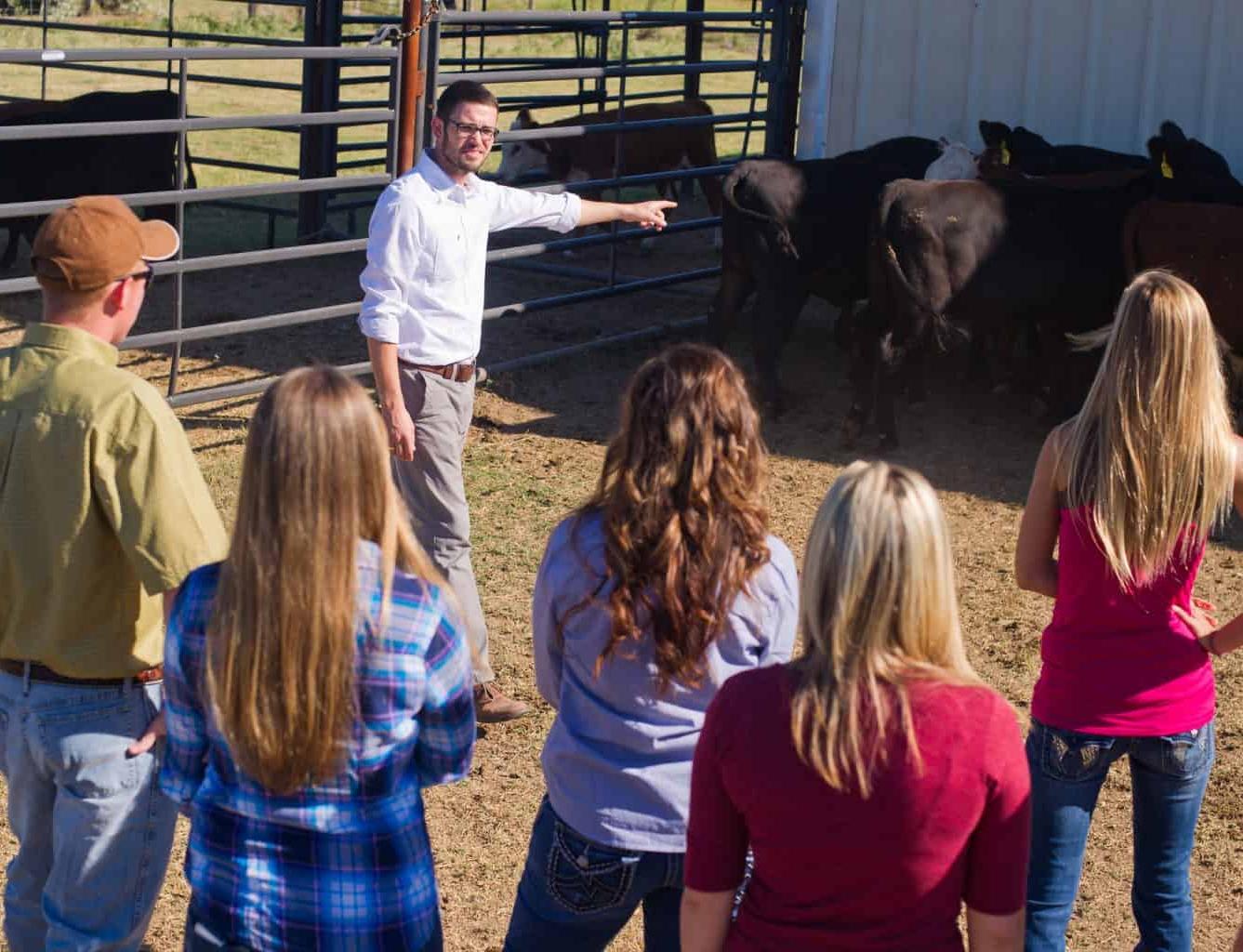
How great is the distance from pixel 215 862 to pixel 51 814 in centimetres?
61

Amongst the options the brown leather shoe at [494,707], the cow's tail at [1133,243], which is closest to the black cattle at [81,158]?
the cow's tail at [1133,243]

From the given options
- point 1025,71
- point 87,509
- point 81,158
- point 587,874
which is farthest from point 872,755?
point 81,158

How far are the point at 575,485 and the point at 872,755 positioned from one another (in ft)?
15.6

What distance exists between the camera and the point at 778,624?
232cm

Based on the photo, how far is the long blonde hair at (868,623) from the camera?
73.5 inches

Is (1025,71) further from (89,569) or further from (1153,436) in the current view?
(89,569)

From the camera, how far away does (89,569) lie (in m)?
2.43

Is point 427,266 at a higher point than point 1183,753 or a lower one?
higher

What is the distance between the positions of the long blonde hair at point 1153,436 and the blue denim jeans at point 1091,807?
31 cm

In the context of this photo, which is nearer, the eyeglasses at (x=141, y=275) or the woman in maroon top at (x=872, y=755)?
the woman in maroon top at (x=872, y=755)

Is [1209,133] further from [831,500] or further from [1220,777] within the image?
[831,500]

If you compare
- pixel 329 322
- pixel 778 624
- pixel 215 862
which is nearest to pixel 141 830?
pixel 215 862

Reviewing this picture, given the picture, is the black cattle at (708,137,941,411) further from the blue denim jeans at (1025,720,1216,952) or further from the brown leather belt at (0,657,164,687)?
the brown leather belt at (0,657,164,687)

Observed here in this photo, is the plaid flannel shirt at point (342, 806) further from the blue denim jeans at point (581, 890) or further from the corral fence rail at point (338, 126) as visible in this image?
the corral fence rail at point (338, 126)
